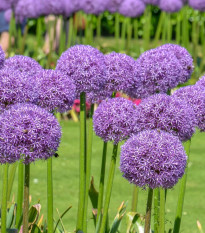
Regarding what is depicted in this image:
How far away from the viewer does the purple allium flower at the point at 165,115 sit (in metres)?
2.38

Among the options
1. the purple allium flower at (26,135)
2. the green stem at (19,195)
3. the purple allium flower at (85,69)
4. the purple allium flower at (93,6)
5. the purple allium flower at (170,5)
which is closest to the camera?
the purple allium flower at (26,135)

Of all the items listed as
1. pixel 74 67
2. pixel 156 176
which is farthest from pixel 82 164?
pixel 156 176

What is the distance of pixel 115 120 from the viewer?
2525 millimetres

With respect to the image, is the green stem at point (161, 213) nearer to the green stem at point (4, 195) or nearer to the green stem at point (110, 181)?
the green stem at point (110, 181)

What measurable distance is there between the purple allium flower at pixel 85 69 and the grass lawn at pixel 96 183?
1.78 metres

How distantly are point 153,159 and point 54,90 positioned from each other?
521 millimetres

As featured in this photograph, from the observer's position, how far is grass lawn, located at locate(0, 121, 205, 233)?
4.74 m

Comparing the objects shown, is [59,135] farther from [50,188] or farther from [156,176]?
[50,188]

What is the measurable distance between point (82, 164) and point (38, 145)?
630 mm

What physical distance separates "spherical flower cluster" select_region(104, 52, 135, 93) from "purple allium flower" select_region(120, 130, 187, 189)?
1.75 feet

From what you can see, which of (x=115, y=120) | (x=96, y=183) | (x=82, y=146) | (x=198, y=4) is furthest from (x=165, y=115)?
(x=198, y=4)

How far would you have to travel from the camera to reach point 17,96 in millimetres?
2338

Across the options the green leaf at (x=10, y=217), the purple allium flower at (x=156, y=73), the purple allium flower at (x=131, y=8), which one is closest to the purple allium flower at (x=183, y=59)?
the purple allium flower at (x=156, y=73)

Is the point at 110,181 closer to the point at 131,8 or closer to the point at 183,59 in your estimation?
the point at 183,59
